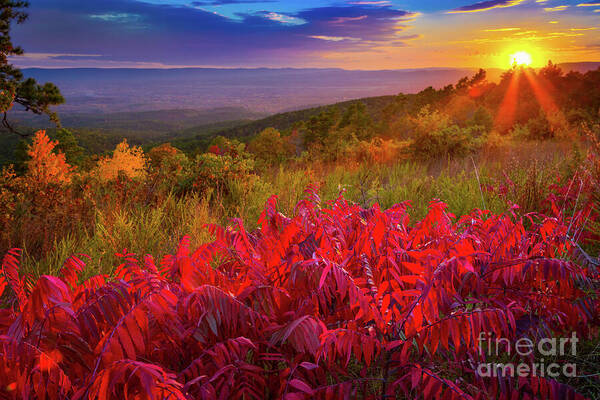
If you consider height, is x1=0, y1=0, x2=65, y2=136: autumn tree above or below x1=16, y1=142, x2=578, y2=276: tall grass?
above

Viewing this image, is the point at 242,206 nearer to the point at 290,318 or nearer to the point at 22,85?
the point at 290,318

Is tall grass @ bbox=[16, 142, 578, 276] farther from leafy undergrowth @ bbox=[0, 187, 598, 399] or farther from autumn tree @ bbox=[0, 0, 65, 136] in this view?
autumn tree @ bbox=[0, 0, 65, 136]

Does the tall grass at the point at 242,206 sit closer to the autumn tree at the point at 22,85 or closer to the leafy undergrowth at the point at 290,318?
the leafy undergrowth at the point at 290,318

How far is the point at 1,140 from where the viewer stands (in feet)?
251

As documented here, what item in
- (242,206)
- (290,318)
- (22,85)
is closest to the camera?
(290,318)

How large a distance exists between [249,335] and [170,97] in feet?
673

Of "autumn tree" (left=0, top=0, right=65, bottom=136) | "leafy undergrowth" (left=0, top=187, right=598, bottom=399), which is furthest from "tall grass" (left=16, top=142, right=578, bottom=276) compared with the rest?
"autumn tree" (left=0, top=0, right=65, bottom=136)

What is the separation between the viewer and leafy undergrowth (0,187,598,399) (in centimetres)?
151

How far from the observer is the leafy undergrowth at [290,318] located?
4.94 feet

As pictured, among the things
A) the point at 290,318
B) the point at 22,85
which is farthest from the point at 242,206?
the point at 22,85

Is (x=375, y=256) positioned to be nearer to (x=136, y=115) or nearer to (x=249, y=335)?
(x=249, y=335)

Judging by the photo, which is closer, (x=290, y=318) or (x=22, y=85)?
(x=290, y=318)

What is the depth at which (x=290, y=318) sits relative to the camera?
1.98 m

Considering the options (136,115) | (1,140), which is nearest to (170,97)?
(136,115)
